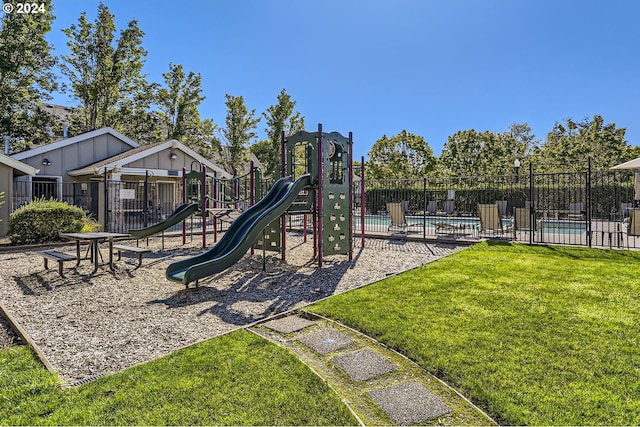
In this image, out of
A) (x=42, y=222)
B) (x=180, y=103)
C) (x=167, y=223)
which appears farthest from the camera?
(x=180, y=103)

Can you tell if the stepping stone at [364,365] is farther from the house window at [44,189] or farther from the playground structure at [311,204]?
the house window at [44,189]

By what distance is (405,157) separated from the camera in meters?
35.2

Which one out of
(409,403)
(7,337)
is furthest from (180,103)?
(409,403)

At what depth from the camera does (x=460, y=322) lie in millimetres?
4711

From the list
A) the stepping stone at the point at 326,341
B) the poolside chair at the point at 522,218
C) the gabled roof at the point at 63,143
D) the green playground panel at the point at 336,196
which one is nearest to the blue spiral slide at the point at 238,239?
the green playground panel at the point at 336,196

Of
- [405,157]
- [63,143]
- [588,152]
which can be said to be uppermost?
[405,157]

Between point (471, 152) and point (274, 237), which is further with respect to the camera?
point (471, 152)

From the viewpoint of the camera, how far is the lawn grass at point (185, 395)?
2.76 meters

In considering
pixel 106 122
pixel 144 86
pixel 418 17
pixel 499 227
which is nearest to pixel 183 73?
pixel 144 86

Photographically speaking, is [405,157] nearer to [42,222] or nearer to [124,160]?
[124,160]

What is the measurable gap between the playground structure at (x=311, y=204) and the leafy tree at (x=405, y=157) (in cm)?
2542

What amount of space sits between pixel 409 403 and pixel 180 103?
31.6 metres

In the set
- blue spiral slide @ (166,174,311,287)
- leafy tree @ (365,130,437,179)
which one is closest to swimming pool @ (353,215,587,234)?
blue spiral slide @ (166,174,311,287)

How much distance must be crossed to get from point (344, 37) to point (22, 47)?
864 inches
